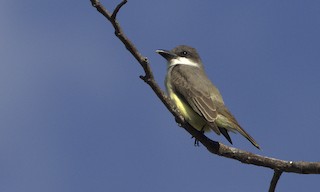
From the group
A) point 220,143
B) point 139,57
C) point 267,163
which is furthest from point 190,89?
point 139,57

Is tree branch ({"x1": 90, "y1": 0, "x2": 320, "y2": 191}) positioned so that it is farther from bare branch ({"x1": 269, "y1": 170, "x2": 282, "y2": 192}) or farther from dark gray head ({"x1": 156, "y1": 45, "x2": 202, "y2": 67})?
dark gray head ({"x1": 156, "y1": 45, "x2": 202, "y2": 67})

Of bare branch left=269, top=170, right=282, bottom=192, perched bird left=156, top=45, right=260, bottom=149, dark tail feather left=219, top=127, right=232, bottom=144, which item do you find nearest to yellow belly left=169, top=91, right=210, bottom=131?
perched bird left=156, top=45, right=260, bottom=149

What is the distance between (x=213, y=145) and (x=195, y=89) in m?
2.37

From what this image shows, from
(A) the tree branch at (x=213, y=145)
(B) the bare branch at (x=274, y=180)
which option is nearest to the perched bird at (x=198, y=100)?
(A) the tree branch at (x=213, y=145)

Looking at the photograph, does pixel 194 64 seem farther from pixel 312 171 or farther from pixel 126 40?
pixel 126 40

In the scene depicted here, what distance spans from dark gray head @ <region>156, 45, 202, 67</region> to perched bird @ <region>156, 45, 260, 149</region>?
23 mm

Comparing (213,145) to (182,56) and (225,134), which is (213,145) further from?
(182,56)

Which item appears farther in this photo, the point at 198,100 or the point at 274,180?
the point at 198,100

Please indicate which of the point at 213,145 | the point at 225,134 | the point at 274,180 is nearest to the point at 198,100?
the point at 225,134

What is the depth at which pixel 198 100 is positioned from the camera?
356 inches

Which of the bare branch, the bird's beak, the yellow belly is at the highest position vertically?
the bird's beak

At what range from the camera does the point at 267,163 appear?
6.68m

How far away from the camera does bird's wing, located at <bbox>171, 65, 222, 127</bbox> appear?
8781 millimetres

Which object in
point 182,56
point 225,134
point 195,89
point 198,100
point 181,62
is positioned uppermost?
point 182,56
